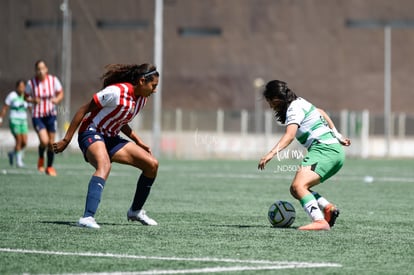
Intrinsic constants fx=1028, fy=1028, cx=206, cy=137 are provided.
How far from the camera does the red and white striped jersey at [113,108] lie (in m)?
11.0

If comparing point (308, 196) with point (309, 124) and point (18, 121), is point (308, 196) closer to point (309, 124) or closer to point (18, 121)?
point (309, 124)

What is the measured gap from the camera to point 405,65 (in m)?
61.3

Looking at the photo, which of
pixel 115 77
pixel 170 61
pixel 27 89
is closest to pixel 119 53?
pixel 170 61

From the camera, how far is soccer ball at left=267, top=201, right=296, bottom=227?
11.4m

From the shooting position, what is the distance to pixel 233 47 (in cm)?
6328

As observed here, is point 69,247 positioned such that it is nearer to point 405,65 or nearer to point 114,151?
point 114,151

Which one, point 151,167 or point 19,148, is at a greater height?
point 151,167

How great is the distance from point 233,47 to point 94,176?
2071 inches

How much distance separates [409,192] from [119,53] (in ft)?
152

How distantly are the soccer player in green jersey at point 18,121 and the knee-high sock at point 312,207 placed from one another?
1627cm

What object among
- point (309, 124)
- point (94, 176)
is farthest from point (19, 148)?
point (309, 124)

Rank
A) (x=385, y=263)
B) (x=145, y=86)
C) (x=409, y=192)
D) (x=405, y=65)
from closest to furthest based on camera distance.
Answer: (x=385, y=263) → (x=145, y=86) → (x=409, y=192) → (x=405, y=65)

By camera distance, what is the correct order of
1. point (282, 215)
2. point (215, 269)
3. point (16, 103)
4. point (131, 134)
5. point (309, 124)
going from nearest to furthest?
point (215, 269)
point (309, 124)
point (282, 215)
point (131, 134)
point (16, 103)

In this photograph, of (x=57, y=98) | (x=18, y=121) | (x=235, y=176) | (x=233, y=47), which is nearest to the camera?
(x=57, y=98)
